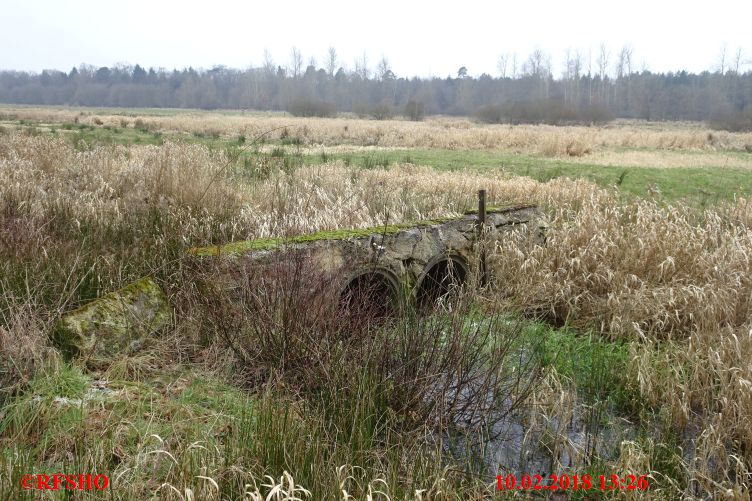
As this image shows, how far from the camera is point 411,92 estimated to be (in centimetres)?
12181

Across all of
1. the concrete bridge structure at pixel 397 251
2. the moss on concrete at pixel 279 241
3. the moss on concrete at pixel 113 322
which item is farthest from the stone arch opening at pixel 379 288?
the moss on concrete at pixel 113 322

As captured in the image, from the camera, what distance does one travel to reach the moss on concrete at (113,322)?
462cm

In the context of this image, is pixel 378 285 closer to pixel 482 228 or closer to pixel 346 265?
pixel 346 265

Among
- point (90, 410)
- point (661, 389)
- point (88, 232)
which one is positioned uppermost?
point (88, 232)

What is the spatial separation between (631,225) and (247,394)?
5.64 m

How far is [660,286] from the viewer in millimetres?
7090

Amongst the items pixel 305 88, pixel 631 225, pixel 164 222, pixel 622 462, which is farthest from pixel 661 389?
pixel 305 88

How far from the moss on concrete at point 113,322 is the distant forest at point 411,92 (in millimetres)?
61598

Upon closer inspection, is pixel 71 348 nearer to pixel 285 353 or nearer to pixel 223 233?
pixel 285 353

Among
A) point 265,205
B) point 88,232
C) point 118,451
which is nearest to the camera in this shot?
point 118,451

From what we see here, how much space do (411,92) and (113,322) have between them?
121m

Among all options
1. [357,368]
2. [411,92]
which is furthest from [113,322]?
[411,92]

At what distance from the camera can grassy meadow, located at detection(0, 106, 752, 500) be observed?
3379 mm

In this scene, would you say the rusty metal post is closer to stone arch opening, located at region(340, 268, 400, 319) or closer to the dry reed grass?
the dry reed grass
